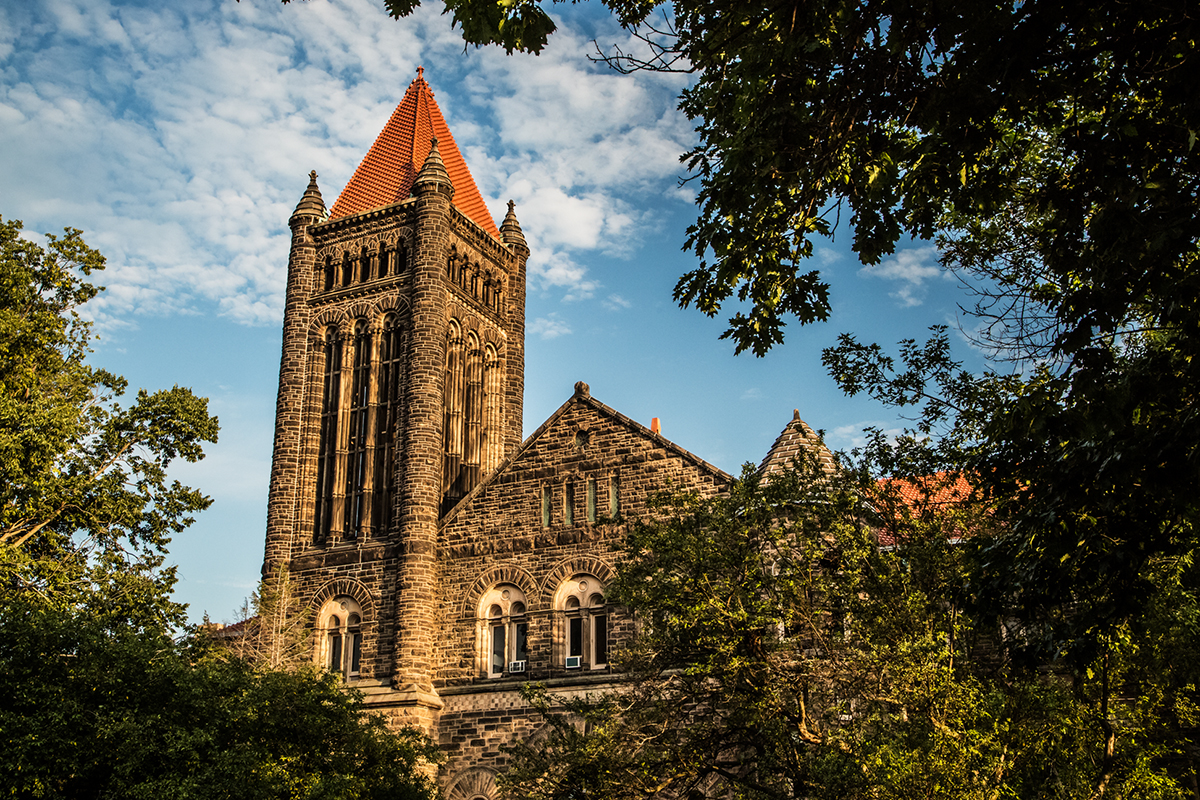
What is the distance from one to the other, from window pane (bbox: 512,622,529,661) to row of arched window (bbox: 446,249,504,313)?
12395 millimetres

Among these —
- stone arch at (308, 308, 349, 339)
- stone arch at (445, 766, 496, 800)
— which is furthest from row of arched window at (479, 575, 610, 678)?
stone arch at (308, 308, 349, 339)

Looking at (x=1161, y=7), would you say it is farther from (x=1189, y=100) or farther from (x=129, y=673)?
(x=129, y=673)

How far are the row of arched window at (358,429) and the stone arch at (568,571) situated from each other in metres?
6.13

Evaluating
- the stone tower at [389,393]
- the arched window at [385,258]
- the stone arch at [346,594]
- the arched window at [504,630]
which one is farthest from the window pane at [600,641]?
the arched window at [385,258]

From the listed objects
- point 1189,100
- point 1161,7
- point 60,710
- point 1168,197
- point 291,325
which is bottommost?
point 60,710

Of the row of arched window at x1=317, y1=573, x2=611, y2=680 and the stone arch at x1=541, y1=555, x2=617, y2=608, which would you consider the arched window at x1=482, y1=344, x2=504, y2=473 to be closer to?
the row of arched window at x1=317, y1=573, x2=611, y2=680

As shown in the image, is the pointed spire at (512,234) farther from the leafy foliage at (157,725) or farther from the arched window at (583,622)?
the leafy foliage at (157,725)

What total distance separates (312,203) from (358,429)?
28.6ft

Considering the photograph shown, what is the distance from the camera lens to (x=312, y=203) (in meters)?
35.5

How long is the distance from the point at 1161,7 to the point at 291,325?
29.6 metres

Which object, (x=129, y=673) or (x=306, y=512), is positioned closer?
(x=129, y=673)

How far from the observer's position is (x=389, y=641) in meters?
26.8

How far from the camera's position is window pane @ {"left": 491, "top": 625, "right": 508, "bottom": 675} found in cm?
2611

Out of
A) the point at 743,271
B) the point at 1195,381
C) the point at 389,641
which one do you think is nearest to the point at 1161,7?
the point at 1195,381
